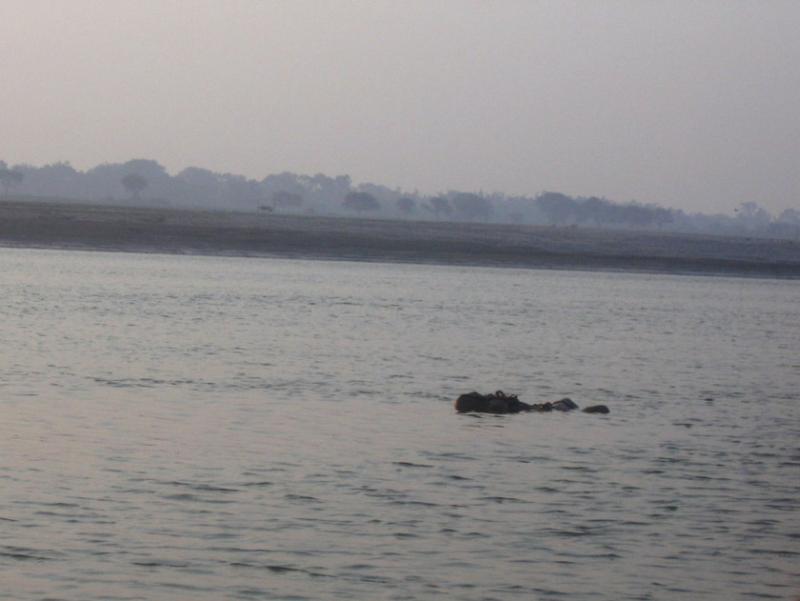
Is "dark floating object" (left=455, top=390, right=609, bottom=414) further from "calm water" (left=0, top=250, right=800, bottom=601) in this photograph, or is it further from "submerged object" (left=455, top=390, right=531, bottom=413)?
"calm water" (left=0, top=250, right=800, bottom=601)

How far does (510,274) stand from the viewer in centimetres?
8562

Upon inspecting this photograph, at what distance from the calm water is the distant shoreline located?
43.0 meters

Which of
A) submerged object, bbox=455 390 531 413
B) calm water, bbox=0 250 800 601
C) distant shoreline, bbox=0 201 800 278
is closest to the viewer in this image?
calm water, bbox=0 250 800 601

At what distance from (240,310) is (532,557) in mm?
35579

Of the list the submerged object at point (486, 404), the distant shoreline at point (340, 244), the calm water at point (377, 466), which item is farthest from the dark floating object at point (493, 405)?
the distant shoreline at point (340, 244)

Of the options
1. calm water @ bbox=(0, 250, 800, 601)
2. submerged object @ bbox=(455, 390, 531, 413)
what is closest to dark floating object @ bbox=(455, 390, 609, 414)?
submerged object @ bbox=(455, 390, 531, 413)

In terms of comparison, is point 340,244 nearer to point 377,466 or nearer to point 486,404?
point 486,404

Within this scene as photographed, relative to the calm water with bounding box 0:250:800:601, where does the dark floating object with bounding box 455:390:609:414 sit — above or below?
above

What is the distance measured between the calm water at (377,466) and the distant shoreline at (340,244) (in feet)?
141

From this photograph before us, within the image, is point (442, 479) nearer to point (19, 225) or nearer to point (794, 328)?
point (794, 328)

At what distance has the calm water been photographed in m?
14.0

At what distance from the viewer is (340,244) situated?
92.4 metres

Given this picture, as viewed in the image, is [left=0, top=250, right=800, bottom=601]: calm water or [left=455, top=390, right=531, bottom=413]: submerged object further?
[left=455, top=390, right=531, bottom=413]: submerged object

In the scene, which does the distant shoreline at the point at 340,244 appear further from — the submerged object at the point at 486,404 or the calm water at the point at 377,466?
the submerged object at the point at 486,404
